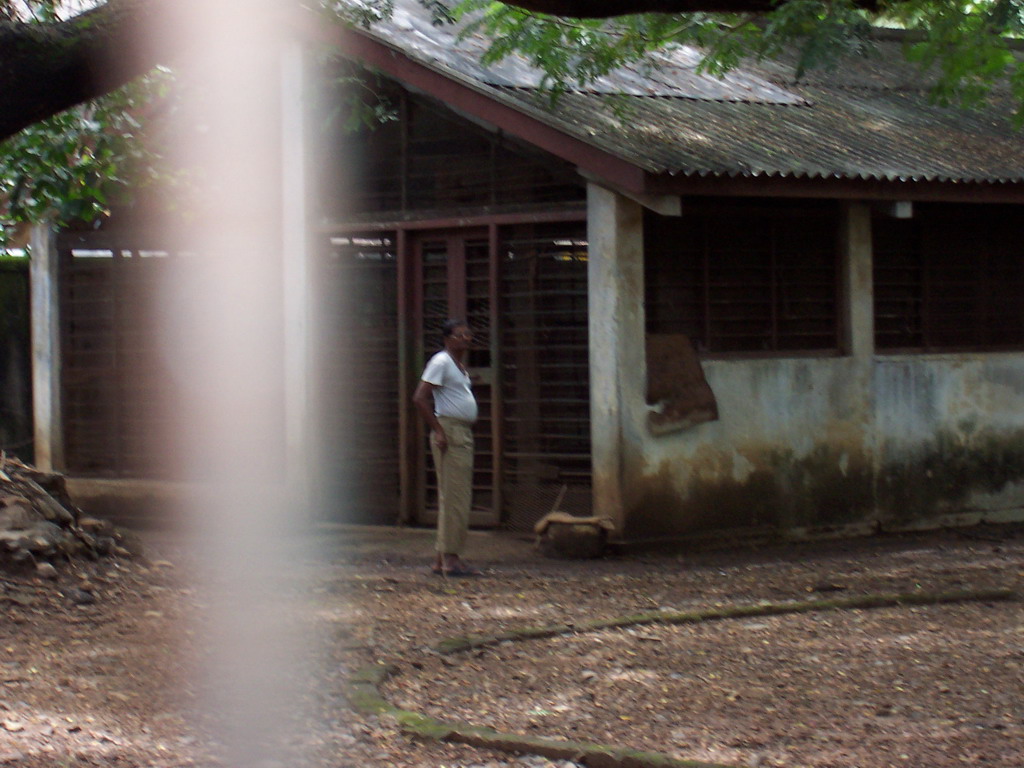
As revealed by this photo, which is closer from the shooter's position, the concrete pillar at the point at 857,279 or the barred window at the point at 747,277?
the barred window at the point at 747,277

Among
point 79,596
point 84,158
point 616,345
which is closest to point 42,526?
point 79,596

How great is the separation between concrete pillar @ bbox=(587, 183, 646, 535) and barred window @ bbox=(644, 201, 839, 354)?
374 millimetres

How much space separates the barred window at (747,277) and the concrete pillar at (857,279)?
0.27 ft

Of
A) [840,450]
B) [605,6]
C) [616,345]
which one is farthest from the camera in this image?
[840,450]

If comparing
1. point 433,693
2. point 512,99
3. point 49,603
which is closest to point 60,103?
point 433,693

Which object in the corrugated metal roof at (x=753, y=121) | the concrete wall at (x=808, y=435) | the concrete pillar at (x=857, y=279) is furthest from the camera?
the concrete pillar at (x=857, y=279)

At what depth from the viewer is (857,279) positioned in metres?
10.8

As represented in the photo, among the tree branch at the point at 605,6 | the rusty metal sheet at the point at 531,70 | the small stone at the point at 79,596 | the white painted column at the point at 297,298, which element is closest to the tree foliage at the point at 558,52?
the rusty metal sheet at the point at 531,70

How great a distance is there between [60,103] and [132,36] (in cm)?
36

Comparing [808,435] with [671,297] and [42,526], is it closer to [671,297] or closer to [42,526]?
[671,297]

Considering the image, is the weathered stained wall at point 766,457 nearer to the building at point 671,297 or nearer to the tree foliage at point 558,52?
the building at point 671,297

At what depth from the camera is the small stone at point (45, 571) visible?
7.83m

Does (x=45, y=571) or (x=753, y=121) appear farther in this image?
(x=753, y=121)

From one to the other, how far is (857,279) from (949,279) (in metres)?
1.17
